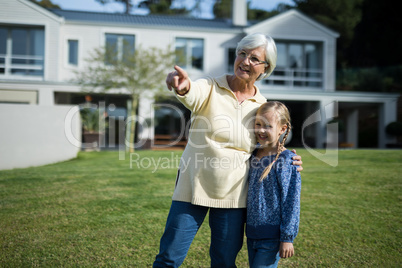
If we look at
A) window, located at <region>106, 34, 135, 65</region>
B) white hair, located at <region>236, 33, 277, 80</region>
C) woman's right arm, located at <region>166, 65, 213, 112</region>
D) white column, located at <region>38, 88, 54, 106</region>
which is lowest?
woman's right arm, located at <region>166, 65, 213, 112</region>

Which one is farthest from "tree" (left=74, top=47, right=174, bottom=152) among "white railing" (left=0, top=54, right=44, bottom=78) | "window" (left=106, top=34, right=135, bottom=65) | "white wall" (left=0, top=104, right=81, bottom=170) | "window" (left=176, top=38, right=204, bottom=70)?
"white wall" (left=0, top=104, right=81, bottom=170)

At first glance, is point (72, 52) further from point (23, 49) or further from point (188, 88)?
point (188, 88)

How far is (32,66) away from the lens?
54.4 ft

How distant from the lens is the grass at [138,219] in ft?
11.2

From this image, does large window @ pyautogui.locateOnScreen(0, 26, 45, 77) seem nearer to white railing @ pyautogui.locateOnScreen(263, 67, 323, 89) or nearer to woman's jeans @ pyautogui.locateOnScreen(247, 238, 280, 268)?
white railing @ pyautogui.locateOnScreen(263, 67, 323, 89)

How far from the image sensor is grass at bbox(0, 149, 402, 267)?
341 cm

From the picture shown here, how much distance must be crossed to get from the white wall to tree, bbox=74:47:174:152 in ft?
12.4

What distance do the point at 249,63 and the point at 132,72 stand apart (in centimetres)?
1311

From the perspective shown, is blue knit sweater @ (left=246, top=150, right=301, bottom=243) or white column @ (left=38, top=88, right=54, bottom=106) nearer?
blue knit sweater @ (left=246, top=150, right=301, bottom=243)

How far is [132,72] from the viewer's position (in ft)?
48.1

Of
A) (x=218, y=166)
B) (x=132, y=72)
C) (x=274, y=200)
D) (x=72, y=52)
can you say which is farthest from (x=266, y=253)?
(x=72, y=52)

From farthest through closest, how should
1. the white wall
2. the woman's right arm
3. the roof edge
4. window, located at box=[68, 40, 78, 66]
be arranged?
window, located at box=[68, 40, 78, 66] → the roof edge → the white wall → the woman's right arm

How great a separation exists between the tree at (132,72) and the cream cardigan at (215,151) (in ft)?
40.1

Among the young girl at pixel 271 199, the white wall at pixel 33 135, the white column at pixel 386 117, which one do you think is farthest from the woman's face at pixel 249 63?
the white column at pixel 386 117
